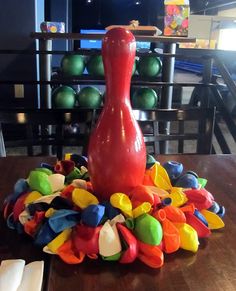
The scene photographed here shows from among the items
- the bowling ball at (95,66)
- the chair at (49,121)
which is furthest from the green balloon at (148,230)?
the bowling ball at (95,66)

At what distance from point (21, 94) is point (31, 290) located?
3.49 m

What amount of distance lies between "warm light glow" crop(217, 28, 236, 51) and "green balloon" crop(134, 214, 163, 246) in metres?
10.6

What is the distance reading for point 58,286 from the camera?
541 mm

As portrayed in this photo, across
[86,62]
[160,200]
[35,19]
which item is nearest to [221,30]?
[35,19]

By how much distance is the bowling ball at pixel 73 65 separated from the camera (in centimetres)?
265

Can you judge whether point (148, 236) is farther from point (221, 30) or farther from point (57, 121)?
point (221, 30)

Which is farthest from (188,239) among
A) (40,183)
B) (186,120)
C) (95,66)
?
(95,66)

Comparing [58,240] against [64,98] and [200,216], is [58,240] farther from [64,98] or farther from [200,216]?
[64,98]

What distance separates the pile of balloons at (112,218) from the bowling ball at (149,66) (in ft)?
6.73

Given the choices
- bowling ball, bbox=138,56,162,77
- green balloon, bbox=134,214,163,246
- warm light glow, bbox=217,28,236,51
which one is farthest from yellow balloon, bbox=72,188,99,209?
warm light glow, bbox=217,28,236,51

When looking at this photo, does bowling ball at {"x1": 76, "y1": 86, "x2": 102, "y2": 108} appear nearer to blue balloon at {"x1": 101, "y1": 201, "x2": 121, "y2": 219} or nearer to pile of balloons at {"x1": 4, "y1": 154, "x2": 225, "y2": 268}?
pile of balloons at {"x1": 4, "y1": 154, "x2": 225, "y2": 268}

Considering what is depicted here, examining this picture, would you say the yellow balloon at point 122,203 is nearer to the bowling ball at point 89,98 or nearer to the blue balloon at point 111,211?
the blue balloon at point 111,211

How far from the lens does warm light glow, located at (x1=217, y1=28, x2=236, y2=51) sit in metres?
10.5

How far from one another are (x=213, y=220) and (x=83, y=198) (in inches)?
10.5
